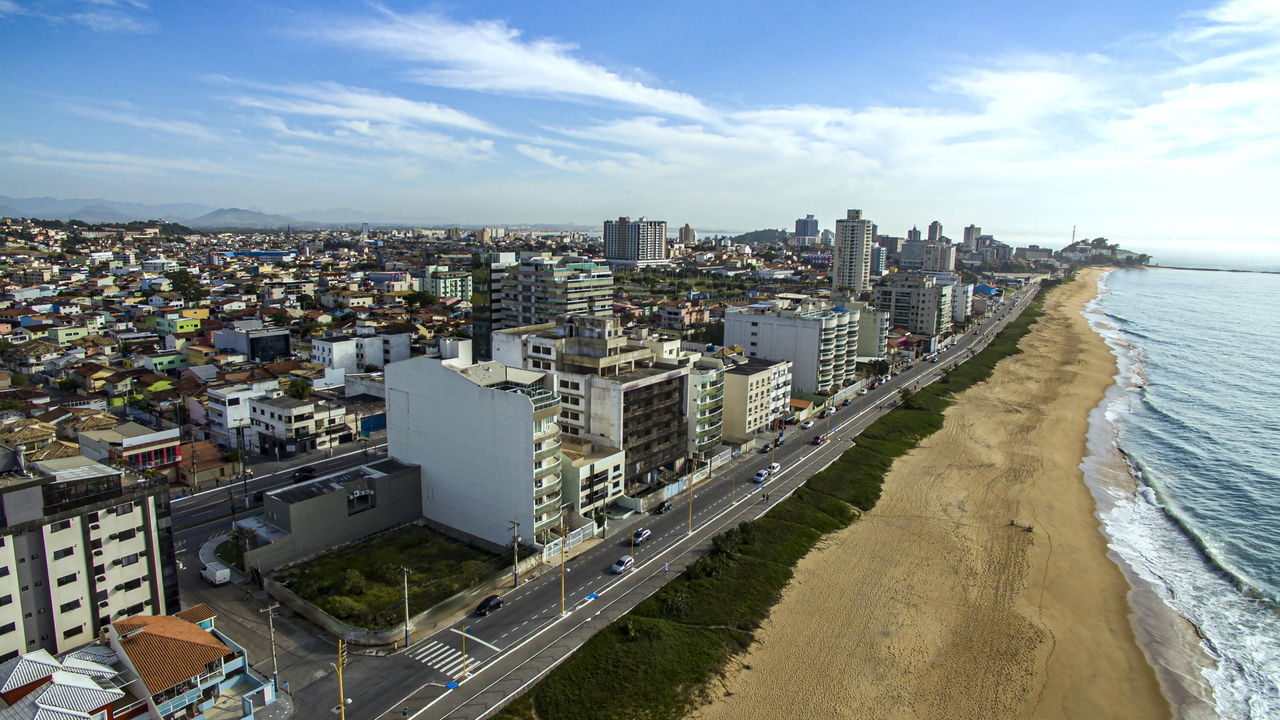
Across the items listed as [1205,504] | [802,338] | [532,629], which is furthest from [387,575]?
[1205,504]

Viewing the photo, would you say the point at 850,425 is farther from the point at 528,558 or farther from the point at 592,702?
the point at 592,702

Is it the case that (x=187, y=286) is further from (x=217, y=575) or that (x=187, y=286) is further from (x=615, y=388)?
(x=615, y=388)

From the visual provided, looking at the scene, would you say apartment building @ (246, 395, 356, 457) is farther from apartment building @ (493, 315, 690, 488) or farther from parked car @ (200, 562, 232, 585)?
parked car @ (200, 562, 232, 585)

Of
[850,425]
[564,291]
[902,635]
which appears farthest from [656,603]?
[564,291]

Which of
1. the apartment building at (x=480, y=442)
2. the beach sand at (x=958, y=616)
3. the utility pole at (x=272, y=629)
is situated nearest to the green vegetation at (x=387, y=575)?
the utility pole at (x=272, y=629)

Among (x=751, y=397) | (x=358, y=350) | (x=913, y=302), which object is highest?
(x=913, y=302)
